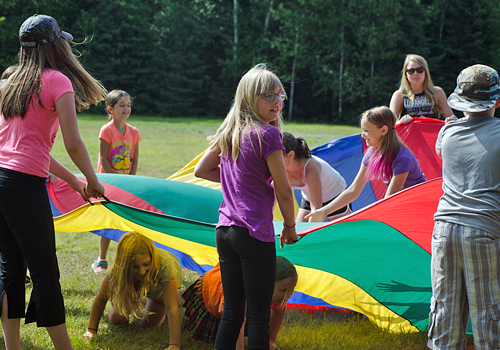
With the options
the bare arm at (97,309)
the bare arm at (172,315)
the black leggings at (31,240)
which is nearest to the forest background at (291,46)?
the bare arm at (97,309)

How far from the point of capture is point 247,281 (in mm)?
1762

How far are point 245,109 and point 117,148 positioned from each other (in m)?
2.22

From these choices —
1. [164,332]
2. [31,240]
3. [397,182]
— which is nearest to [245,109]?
[31,240]

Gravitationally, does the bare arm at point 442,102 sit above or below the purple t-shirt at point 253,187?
above

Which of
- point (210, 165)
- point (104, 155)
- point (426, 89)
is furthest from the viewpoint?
point (426, 89)

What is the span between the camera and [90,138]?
39.0 ft

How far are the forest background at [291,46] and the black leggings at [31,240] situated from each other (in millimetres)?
21369

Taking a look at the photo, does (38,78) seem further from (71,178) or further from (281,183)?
(281,183)

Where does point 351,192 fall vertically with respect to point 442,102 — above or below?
below

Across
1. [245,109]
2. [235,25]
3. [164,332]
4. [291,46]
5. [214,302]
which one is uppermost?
[235,25]

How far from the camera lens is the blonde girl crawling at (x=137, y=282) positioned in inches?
93.0

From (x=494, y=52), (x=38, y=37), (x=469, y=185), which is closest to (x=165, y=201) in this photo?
(x=38, y=37)

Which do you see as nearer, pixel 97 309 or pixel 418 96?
pixel 97 309

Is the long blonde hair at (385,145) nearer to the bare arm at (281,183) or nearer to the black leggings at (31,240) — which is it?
the bare arm at (281,183)
